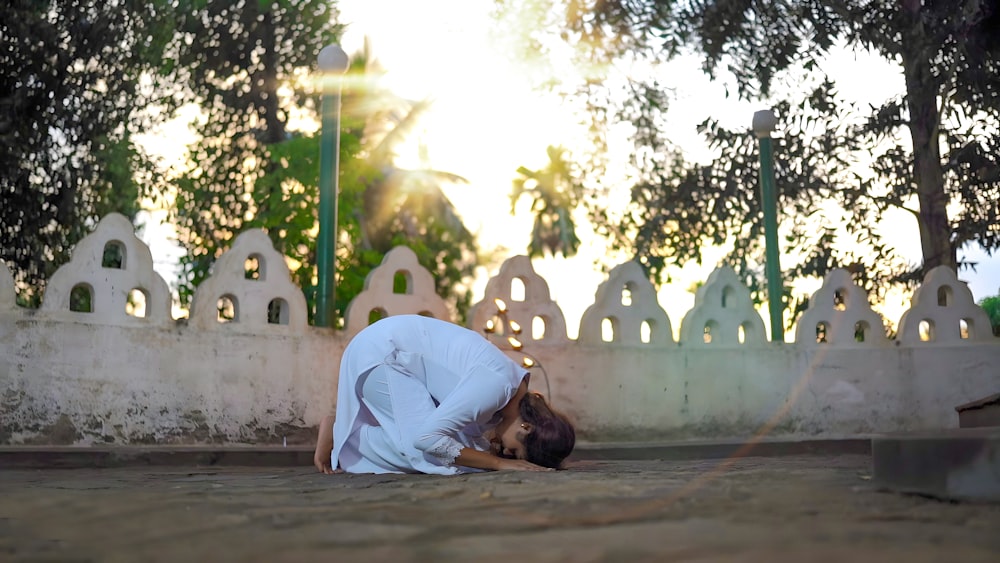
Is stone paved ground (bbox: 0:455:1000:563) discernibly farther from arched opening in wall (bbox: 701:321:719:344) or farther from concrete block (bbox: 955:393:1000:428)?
arched opening in wall (bbox: 701:321:719:344)

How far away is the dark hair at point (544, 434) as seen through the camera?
15.4 ft

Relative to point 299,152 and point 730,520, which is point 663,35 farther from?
point 730,520

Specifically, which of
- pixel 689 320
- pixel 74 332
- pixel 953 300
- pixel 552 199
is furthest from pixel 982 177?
pixel 552 199

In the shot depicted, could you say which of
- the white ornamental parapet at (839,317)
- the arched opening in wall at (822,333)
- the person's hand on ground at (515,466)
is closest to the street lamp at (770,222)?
the white ornamental parapet at (839,317)

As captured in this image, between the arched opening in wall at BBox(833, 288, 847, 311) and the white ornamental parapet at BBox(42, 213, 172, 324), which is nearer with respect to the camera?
the white ornamental parapet at BBox(42, 213, 172, 324)

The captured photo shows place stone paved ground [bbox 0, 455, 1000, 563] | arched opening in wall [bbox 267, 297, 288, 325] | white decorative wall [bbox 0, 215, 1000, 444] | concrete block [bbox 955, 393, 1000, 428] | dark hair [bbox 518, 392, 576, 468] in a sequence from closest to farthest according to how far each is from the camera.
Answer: stone paved ground [bbox 0, 455, 1000, 563], dark hair [bbox 518, 392, 576, 468], concrete block [bbox 955, 393, 1000, 428], white decorative wall [bbox 0, 215, 1000, 444], arched opening in wall [bbox 267, 297, 288, 325]

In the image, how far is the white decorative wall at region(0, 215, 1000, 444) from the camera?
687 centimetres

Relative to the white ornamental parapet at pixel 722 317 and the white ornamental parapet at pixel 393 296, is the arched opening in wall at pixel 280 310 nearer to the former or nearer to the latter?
the white ornamental parapet at pixel 393 296

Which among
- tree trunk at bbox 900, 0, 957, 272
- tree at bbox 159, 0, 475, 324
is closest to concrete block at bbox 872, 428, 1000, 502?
tree trunk at bbox 900, 0, 957, 272

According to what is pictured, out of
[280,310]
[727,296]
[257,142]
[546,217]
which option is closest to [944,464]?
[280,310]

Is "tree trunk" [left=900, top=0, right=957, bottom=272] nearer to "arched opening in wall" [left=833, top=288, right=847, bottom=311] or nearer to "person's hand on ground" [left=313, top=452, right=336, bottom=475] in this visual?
"arched opening in wall" [left=833, top=288, right=847, bottom=311]

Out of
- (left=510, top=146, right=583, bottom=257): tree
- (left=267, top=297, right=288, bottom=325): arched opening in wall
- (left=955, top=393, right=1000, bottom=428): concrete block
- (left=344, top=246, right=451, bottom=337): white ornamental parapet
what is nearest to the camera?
(left=955, top=393, right=1000, bottom=428): concrete block

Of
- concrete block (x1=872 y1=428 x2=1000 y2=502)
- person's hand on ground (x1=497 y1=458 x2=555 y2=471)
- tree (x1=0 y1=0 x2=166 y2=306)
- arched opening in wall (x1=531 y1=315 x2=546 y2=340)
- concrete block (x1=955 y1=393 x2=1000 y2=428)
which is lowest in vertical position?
person's hand on ground (x1=497 y1=458 x2=555 y2=471)

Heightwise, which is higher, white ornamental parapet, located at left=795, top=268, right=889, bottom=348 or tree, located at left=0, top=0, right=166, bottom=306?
tree, located at left=0, top=0, right=166, bottom=306
